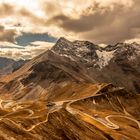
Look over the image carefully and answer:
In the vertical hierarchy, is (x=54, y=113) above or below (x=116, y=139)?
above

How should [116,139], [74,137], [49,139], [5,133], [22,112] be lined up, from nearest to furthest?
[5,133] < [49,139] < [74,137] < [116,139] < [22,112]

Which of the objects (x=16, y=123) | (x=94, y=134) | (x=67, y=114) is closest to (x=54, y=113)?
(x=67, y=114)

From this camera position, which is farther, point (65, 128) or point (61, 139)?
point (65, 128)

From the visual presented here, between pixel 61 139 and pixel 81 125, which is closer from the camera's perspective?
pixel 61 139

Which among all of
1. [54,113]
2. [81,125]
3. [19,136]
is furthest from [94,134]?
[19,136]

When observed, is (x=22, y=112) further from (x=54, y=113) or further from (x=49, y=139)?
(x=49, y=139)

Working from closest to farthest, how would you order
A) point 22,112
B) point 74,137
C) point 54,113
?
point 74,137 → point 54,113 → point 22,112

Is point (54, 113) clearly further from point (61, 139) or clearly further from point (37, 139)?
point (37, 139)

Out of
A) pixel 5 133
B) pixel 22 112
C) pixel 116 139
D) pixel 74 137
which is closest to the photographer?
pixel 5 133

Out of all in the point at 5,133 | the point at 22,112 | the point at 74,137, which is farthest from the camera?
the point at 22,112
